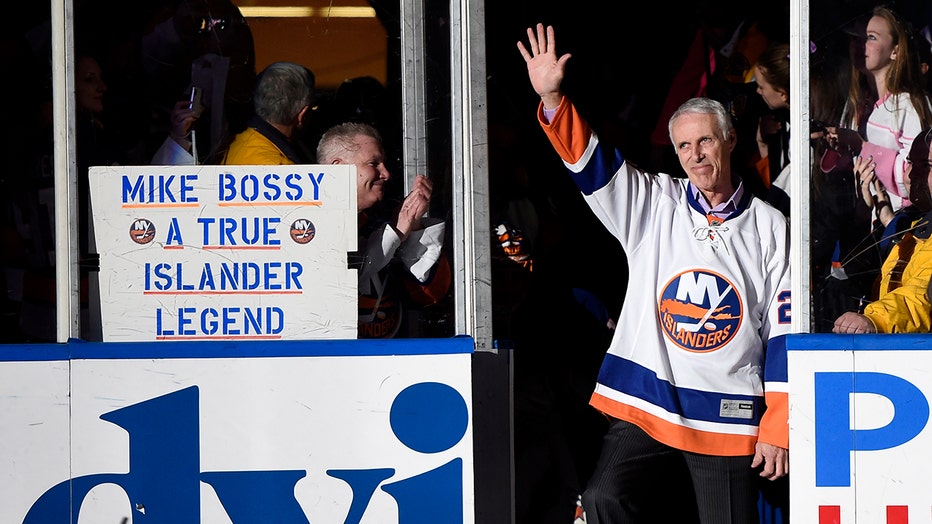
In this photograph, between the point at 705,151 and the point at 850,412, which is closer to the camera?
the point at 850,412

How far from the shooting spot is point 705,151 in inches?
148

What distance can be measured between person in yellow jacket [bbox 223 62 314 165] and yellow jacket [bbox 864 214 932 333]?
1829mm

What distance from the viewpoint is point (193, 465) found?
11.2 ft

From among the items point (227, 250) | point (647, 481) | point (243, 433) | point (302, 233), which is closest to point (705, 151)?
point (647, 481)

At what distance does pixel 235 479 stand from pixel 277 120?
44.1 inches

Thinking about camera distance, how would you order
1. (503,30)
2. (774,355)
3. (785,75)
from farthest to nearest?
(503,30) → (785,75) → (774,355)

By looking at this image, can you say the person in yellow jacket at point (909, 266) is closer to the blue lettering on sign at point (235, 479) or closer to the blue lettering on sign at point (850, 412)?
the blue lettering on sign at point (850, 412)

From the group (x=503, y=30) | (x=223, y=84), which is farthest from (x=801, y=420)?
(x=503, y=30)

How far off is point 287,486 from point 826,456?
166 centimetres

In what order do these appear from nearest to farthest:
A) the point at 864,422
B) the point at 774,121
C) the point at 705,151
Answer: the point at 864,422, the point at 705,151, the point at 774,121

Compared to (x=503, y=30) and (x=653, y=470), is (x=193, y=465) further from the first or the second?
Result: (x=503, y=30)

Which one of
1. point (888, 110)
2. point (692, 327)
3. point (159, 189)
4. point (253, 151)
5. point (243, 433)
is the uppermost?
point (888, 110)

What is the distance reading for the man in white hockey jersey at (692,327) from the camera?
362cm

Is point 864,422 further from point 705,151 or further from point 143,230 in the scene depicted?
point 143,230
